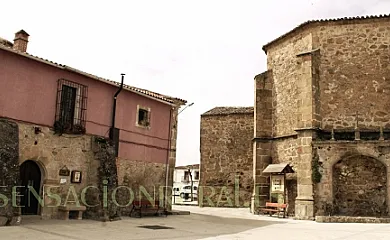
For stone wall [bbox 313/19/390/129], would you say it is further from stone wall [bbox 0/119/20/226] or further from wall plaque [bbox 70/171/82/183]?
stone wall [bbox 0/119/20/226]

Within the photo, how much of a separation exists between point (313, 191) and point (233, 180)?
9160 mm

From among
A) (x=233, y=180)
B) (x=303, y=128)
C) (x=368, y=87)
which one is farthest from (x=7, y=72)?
(x=233, y=180)

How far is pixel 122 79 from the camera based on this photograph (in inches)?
569

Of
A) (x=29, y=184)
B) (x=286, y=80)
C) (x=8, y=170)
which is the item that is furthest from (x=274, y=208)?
(x=8, y=170)

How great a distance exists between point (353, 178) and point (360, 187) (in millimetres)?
431

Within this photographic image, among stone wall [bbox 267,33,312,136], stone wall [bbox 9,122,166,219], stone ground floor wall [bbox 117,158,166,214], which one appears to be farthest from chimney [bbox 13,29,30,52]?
stone wall [bbox 267,33,312,136]

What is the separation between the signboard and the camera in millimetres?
17094

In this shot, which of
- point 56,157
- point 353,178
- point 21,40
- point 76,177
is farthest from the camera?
point 353,178

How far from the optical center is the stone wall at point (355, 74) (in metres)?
16.8

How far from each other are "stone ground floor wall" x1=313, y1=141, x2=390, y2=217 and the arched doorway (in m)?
10.4

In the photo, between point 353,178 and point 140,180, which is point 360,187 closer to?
point 353,178

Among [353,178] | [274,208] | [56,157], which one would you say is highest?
[56,157]

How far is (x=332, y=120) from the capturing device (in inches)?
674

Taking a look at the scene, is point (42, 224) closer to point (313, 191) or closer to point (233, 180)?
point (313, 191)
